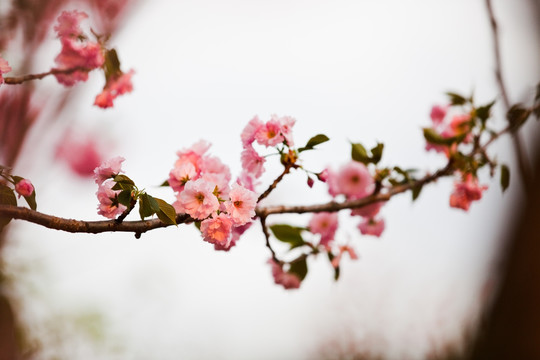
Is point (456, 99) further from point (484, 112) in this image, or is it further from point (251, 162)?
point (251, 162)

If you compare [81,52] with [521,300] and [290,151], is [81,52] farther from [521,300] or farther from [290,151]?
[521,300]

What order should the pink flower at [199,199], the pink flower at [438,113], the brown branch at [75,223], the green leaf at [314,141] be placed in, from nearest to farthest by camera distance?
the brown branch at [75,223]
the pink flower at [199,199]
the green leaf at [314,141]
the pink flower at [438,113]

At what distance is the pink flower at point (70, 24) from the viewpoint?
96 cm

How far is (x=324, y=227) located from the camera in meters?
1.05

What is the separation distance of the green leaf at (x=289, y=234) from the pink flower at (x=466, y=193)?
354mm

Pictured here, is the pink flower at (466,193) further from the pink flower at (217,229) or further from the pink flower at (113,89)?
the pink flower at (113,89)

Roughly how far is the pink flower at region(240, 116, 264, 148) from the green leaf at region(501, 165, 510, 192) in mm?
558

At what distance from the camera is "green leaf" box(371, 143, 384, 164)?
0.92 metres

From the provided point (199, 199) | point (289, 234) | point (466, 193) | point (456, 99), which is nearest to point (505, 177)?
point (466, 193)

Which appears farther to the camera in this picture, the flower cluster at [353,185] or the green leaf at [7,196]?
the flower cluster at [353,185]

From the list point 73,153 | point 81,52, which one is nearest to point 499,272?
point 81,52

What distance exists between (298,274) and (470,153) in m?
0.44

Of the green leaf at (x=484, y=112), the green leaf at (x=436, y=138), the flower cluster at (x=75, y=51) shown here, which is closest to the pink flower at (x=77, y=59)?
the flower cluster at (x=75, y=51)

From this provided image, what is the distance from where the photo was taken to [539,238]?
622 millimetres
